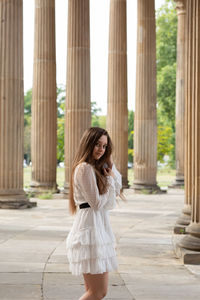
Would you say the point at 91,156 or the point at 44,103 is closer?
the point at 91,156

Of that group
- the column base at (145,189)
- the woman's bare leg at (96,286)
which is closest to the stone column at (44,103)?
Result: the column base at (145,189)

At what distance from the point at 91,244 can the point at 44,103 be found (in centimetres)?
13054

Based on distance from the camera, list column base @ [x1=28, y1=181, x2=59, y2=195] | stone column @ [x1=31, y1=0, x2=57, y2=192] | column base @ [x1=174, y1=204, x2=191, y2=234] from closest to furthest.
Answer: column base @ [x1=174, y1=204, x2=191, y2=234]
column base @ [x1=28, y1=181, x2=59, y2=195]
stone column @ [x1=31, y1=0, x2=57, y2=192]

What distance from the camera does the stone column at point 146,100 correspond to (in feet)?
592

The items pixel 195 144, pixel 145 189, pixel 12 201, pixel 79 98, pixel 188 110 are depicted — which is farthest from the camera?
pixel 145 189

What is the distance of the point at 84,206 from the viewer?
34.1m

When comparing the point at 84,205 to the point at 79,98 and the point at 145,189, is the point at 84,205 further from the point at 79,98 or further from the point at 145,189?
the point at 145,189

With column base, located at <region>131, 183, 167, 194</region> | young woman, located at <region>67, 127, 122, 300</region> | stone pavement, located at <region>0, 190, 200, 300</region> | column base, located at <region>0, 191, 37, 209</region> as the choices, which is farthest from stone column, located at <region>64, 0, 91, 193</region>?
young woman, located at <region>67, 127, 122, 300</region>

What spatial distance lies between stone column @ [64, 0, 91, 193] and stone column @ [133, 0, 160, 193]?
107ft

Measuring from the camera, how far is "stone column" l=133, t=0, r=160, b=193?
592 ft

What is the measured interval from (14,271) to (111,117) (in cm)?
13376

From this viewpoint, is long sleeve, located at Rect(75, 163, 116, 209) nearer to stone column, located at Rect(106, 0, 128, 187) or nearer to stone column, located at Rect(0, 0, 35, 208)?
stone column, located at Rect(0, 0, 35, 208)

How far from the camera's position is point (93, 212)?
111 feet

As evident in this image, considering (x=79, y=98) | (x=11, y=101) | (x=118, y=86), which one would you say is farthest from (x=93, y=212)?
(x=118, y=86)
